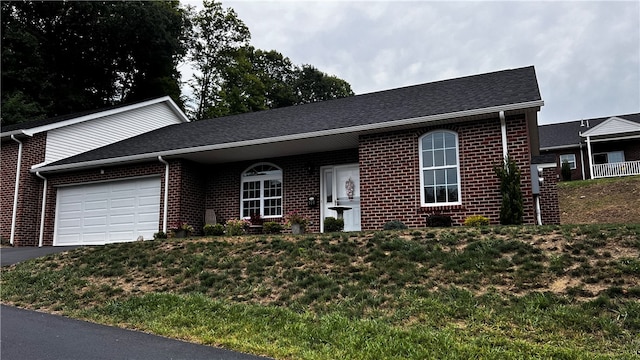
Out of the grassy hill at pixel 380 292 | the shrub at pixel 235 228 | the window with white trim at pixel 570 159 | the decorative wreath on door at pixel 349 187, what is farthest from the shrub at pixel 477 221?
the window with white trim at pixel 570 159

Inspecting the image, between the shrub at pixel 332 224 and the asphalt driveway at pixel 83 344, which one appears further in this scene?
the shrub at pixel 332 224

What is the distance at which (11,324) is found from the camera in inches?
254

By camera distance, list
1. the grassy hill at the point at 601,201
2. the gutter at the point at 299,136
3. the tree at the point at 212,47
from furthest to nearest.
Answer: the tree at the point at 212,47
the grassy hill at the point at 601,201
the gutter at the point at 299,136

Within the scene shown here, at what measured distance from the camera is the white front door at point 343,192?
13.1 metres

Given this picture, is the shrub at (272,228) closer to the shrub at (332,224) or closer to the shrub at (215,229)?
the shrub at (215,229)

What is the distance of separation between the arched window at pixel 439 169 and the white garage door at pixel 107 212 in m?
8.02

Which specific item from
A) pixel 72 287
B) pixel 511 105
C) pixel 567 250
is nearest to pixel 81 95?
pixel 72 287

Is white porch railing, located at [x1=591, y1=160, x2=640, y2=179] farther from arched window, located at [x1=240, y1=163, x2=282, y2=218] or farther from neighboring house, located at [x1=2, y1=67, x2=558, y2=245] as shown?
arched window, located at [x1=240, y1=163, x2=282, y2=218]

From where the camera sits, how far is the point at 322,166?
13.7m

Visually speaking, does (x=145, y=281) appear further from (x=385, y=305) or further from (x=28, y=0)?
(x=28, y=0)

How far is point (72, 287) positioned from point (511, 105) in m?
9.33

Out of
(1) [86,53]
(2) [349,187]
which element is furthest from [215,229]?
(1) [86,53]

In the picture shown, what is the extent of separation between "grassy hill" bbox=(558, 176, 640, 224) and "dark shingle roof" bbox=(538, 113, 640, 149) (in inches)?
208

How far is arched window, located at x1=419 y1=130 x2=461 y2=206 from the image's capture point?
1114 centimetres
